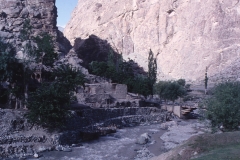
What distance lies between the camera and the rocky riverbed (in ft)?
100

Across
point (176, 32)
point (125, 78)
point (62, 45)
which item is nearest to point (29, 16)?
point (62, 45)

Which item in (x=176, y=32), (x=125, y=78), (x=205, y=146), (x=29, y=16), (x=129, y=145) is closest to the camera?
(x=205, y=146)

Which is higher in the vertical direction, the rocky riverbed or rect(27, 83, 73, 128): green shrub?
rect(27, 83, 73, 128): green shrub

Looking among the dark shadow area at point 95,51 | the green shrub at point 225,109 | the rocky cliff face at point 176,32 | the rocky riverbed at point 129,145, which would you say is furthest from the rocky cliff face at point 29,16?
the green shrub at point 225,109

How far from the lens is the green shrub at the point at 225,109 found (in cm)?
2925

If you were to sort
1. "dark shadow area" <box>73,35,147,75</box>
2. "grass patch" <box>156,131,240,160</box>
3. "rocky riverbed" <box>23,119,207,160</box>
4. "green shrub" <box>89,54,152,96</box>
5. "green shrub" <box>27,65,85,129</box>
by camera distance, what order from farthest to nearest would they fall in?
1. "dark shadow area" <box>73,35,147,75</box>
2. "green shrub" <box>89,54,152,96</box>
3. "green shrub" <box>27,65,85,129</box>
4. "rocky riverbed" <box>23,119,207,160</box>
5. "grass patch" <box>156,131,240,160</box>

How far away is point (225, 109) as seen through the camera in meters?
29.2

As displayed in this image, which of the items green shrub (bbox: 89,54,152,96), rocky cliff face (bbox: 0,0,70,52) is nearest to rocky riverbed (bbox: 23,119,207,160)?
green shrub (bbox: 89,54,152,96)

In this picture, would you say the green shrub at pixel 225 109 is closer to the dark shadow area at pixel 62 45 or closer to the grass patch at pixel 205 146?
the grass patch at pixel 205 146

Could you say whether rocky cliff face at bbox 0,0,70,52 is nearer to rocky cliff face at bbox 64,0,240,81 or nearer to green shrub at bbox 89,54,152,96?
green shrub at bbox 89,54,152,96

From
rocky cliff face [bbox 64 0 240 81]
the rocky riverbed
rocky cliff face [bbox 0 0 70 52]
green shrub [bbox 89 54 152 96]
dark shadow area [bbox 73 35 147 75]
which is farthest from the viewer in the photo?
dark shadow area [bbox 73 35 147 75]

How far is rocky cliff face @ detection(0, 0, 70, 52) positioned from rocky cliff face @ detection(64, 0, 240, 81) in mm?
38573

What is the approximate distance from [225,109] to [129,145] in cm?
1246

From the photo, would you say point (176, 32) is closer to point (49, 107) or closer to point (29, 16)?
point (29, 16)
